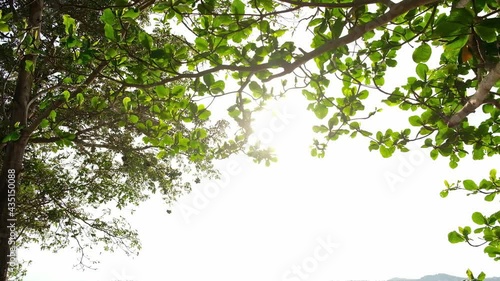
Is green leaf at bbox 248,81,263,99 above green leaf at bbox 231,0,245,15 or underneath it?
underneath

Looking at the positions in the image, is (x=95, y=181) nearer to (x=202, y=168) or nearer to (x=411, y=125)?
(x=202, y=168)

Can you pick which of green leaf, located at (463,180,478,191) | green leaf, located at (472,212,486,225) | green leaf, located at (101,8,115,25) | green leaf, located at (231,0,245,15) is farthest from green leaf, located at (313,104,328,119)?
green leaf, located at (101,8,115,25)

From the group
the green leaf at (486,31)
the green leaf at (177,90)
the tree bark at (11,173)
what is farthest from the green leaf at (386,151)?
the tree bark at (11,173)

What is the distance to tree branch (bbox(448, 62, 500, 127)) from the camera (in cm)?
186

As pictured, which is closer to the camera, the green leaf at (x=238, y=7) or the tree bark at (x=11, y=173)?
the green leaf at (x=238, y=7)

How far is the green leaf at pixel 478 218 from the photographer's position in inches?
101

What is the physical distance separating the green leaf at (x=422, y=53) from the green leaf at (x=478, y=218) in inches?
57.2

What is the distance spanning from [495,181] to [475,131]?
548 millimetres

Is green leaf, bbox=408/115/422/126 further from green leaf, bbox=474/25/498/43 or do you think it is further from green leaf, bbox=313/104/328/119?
green leaf, bbox=474/25/498/43

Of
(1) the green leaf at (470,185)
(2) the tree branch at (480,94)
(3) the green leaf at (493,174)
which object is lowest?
(1) the green leaf at (470,185)

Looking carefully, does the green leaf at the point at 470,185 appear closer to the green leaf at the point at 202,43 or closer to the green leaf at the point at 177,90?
the green leaf at the point at 202,43

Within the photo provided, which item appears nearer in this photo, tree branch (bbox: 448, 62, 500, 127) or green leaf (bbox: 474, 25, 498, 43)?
green leaf (bbox: 474, 25, 498, 43)

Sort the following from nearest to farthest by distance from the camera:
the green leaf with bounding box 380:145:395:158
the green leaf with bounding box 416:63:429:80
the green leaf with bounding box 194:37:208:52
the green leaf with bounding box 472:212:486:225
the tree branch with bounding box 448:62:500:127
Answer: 1. the tree branch with bounding box 448:62:500:127
2. the green leaf with bounding box 194:37:208:52
3. the green leaf with bounding box 416:63:429:80
4. the green leaf with bounding box 472:212:486:225
5. the green leaf with bounding box 380:145:395:158

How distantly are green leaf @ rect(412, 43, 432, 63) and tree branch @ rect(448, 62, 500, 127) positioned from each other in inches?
13.8
